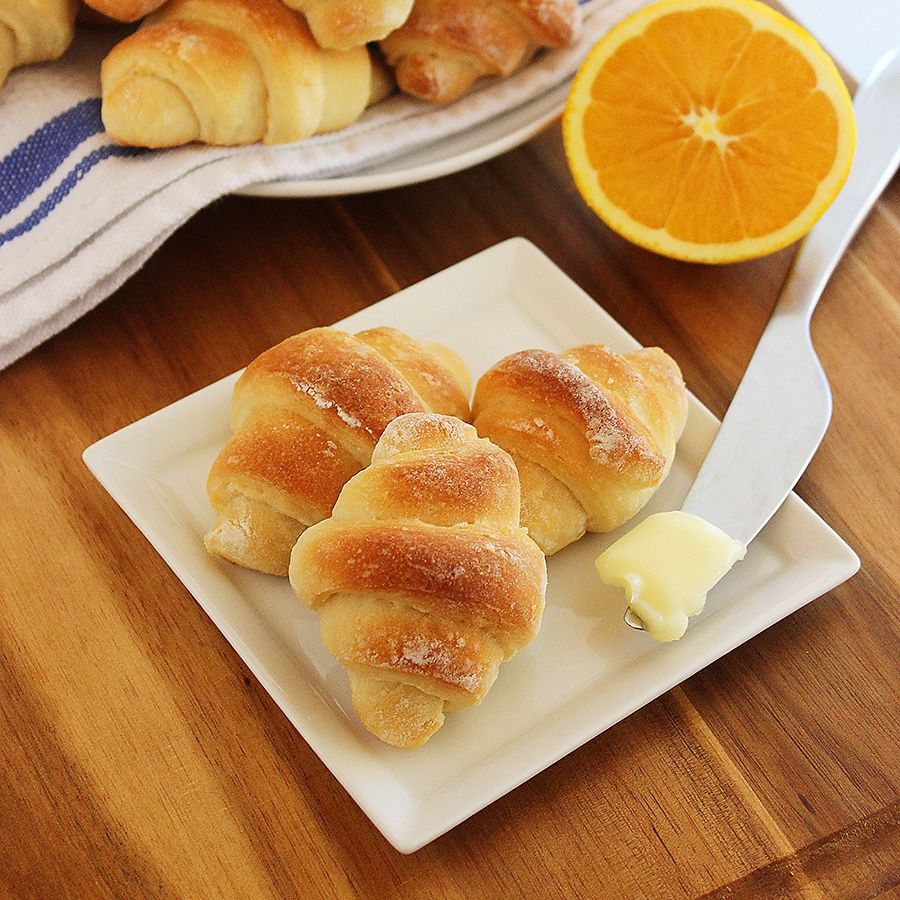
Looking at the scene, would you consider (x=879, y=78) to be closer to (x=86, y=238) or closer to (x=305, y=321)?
(x=305, y=321)

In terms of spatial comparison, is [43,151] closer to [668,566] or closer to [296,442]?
[296,442]

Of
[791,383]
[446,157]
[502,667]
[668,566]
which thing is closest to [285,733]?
[502,667]

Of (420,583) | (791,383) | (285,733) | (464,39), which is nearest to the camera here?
(420,583)

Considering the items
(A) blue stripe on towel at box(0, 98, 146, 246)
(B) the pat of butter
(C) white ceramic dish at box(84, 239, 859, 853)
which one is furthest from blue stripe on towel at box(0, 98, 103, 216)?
(B) the pat of butter

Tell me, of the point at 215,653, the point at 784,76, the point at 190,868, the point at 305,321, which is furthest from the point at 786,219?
the point at 190,868

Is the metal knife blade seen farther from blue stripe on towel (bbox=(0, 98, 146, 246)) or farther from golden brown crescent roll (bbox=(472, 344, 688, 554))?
blue stripe on towel (bbox=(0, 98, 146, 246))
